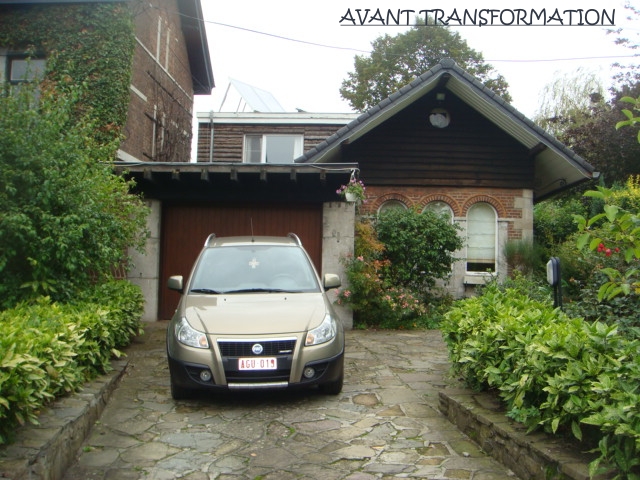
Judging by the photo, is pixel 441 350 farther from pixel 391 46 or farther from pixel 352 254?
pixel 391 46

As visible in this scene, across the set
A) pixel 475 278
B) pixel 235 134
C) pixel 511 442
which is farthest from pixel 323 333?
pixel 235 134

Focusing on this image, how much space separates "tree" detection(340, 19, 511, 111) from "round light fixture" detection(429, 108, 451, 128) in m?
19.4

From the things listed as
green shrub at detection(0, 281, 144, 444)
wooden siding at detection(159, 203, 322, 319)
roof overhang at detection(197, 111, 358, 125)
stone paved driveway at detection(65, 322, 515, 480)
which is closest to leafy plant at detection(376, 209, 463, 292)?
wooden siding at detection(159, 203, 322, 319)

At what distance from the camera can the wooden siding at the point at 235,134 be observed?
21406 mm

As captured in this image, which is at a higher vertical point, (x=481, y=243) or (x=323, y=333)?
(x=481, y=243)

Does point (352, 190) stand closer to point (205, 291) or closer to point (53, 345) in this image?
point (205, 291)

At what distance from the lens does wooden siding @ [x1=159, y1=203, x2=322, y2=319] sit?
12.1m

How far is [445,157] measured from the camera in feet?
49.8

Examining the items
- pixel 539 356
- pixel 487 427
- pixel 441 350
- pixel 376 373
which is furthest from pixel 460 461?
pixel 441 350

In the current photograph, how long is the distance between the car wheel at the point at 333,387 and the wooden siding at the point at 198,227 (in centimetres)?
561

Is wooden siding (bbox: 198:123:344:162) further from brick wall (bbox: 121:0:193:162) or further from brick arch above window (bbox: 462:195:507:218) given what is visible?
brick arch above window (bbox: 462:195:507:218)

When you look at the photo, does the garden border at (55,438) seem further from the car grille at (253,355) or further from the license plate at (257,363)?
the license plate at (257,363)

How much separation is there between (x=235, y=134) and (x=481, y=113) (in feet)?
31.9

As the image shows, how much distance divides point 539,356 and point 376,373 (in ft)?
11.9
